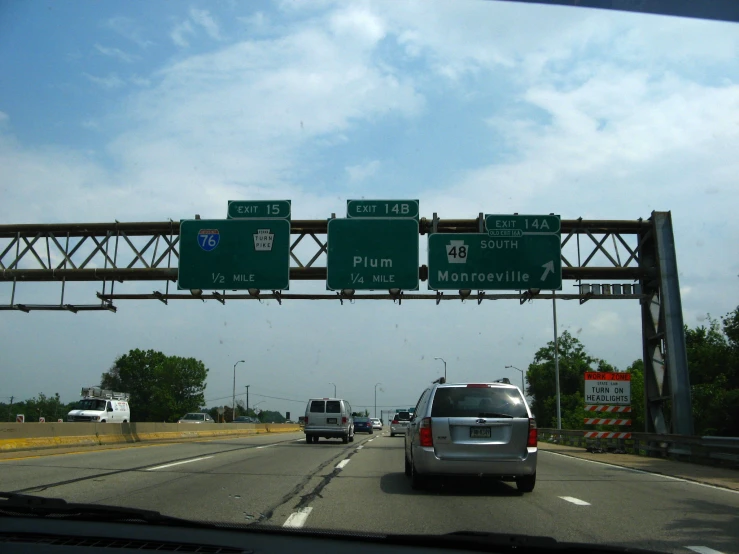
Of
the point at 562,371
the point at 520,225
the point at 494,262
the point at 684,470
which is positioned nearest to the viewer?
the point at 684,470

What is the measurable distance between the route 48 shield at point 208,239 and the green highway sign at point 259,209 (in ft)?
2.54

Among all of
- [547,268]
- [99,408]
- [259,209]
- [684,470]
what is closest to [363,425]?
[99,408]

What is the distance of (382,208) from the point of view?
24656mm

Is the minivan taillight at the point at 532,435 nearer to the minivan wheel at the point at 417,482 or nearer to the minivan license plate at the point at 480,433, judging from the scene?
the minivan license plate at the point at 480,433

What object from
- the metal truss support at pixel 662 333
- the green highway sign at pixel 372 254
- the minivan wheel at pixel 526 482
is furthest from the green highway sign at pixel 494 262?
the minivan wheel at pixel 526 482

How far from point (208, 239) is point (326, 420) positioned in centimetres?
1147

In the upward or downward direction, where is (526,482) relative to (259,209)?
downward

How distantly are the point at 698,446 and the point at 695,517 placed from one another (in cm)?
1089

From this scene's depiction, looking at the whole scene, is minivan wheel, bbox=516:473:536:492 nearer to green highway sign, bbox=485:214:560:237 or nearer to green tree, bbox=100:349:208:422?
green highway sign, bbox=485:214:560:237

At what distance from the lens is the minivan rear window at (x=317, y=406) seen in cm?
3253

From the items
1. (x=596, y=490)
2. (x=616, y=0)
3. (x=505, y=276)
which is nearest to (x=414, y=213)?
(x=505, y=276)

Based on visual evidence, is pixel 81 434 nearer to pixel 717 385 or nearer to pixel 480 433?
pixel 480 433

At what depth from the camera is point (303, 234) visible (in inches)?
1001

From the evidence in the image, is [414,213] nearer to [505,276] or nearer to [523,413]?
[505,276]
